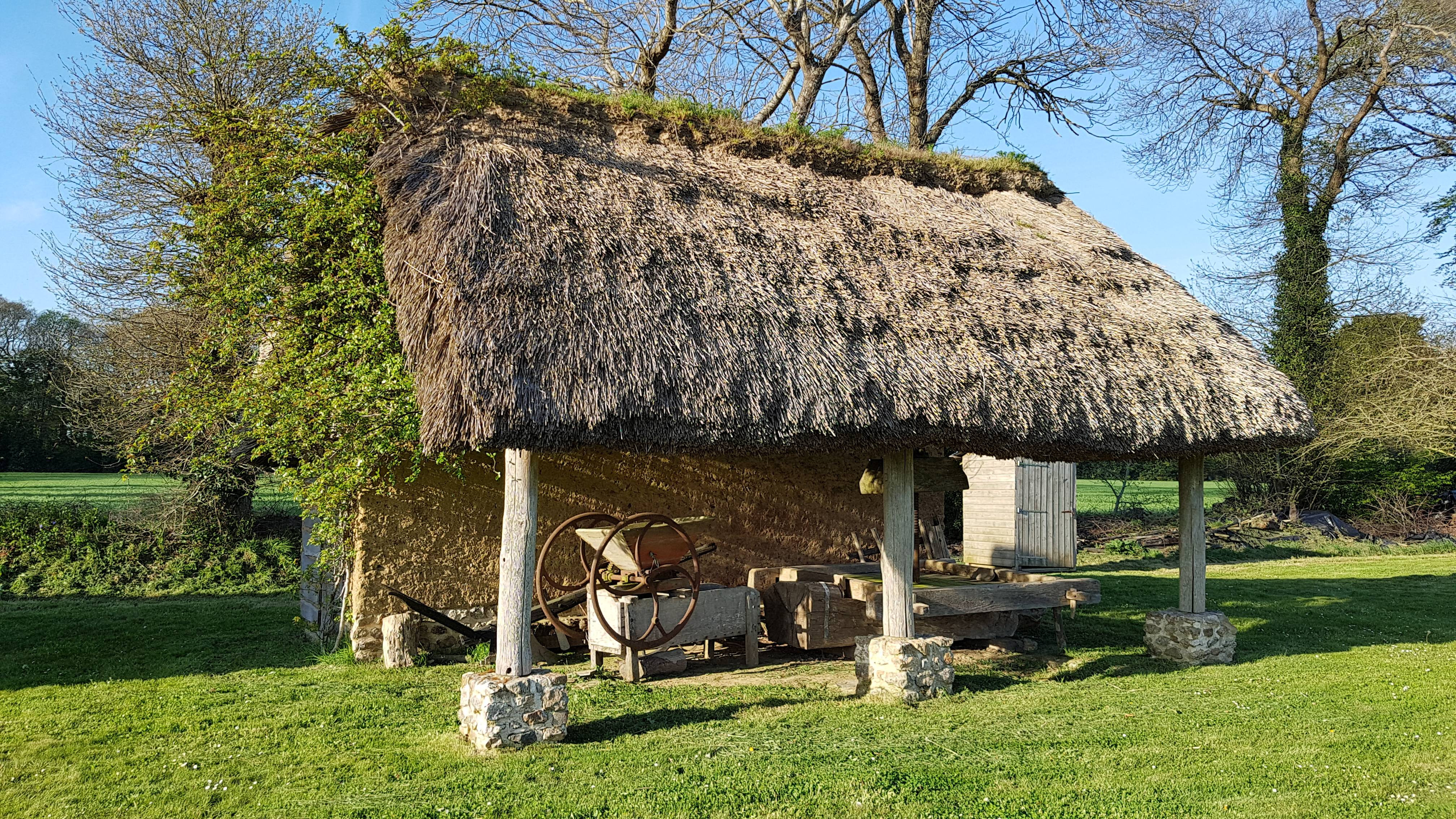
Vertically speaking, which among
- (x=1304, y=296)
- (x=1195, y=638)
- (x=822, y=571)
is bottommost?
(x=1195, y=638)

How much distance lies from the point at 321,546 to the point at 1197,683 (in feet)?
27.0

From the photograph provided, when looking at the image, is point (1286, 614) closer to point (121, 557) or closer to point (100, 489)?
point (121, 557)

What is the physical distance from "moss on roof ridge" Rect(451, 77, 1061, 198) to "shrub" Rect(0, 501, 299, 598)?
8359mm

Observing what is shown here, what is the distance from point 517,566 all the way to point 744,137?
16.9 ft

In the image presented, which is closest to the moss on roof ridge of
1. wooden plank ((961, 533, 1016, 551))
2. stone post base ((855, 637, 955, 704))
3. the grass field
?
stone post base ((855, 637, 955, 704))

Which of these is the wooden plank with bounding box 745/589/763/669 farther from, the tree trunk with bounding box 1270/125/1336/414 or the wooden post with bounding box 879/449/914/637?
the tree trunk with bounding box 1270/125/1336/414

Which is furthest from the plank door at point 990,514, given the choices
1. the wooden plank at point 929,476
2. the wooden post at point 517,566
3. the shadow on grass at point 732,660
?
the wooden post at point 517,566

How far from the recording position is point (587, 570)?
8.05 m

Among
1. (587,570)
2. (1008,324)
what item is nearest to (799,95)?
(1008,324)

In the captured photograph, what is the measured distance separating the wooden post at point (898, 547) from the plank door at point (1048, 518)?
8.99 metres

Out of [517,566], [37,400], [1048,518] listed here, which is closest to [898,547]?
[517,566]

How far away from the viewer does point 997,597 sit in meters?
8.38

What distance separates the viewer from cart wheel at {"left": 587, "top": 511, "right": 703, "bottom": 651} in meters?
7.32

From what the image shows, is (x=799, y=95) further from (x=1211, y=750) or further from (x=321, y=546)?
(x=1211, y=750)
